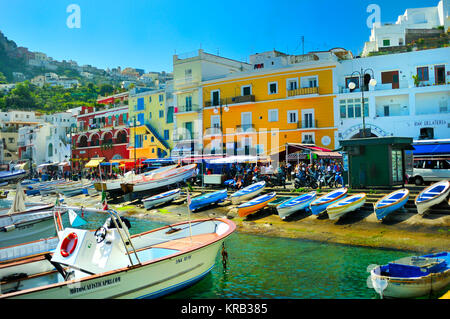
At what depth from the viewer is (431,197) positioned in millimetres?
16828

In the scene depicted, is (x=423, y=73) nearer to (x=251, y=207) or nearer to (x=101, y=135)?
(x=251, y=207)

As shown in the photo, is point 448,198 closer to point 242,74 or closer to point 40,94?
point 242,74

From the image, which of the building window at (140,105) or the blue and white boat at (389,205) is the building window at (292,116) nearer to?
the blue and white boat at (389,205)

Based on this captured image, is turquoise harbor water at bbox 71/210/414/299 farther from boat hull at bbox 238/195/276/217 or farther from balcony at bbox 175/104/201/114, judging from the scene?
balcony at bbox 175/104/201/114

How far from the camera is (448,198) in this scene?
59.0 ft

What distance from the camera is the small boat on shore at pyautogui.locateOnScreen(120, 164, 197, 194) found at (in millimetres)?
32281

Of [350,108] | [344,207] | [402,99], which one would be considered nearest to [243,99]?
[350,108]

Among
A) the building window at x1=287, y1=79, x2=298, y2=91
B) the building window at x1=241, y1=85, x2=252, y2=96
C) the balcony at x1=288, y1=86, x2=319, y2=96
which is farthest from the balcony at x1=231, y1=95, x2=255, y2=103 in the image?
the balcony at x1=288, y1=86, x2=319, y2=96

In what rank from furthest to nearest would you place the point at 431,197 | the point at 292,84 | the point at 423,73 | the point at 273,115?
1. the point at 273,115
2. the point at 292,84
3. the point at 423,73
4. the point at 431,197

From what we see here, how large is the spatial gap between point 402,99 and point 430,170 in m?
11.2

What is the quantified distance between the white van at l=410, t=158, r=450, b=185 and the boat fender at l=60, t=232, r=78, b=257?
2140 cm

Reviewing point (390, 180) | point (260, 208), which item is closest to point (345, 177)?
point (390, 180)

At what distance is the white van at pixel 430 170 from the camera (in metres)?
23.3
